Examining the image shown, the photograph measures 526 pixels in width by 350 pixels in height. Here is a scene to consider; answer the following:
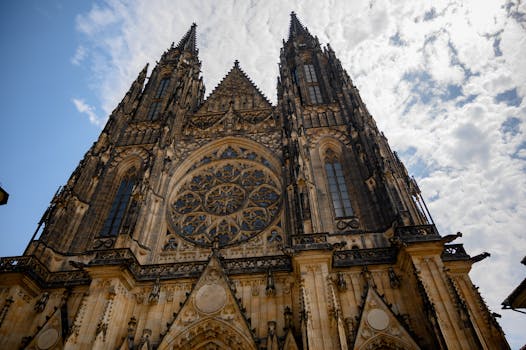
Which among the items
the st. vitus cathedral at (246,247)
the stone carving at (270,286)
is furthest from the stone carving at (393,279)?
the stone carving at (270,286)

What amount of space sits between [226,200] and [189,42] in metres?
20.0

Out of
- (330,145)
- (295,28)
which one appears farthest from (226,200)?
(295,28)

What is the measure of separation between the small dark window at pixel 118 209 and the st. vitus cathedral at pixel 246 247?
8 cm

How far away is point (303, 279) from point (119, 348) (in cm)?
563

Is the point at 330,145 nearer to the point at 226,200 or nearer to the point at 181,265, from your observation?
the point at 226,200

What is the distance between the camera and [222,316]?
10.6 meters

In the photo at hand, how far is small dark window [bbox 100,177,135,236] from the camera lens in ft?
48.2

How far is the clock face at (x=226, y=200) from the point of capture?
45.7 ft

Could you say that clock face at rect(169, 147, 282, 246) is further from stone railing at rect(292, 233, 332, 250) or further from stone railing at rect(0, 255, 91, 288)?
stone railing at rect(0, 255, 91, 288)

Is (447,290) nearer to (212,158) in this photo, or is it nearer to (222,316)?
(222,316)

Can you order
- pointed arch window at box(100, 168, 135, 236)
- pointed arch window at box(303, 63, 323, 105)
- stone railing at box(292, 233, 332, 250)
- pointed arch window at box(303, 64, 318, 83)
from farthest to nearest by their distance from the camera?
1. pointed arch window at box(303, 64, 318, 83)
2. pointed arch window at box(303, 63, 323, 105)
3. pointed arch window at box(100, 168, 135, 236)
4. stone railing at box(292, 233, 332, 250)

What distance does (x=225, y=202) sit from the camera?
49.0 feet

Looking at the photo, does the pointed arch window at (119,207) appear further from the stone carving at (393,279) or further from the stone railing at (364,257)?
the stone carving at (393,279)

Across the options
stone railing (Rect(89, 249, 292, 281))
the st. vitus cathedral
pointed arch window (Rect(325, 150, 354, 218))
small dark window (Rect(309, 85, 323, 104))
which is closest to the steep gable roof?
the st. vitus cathedral
